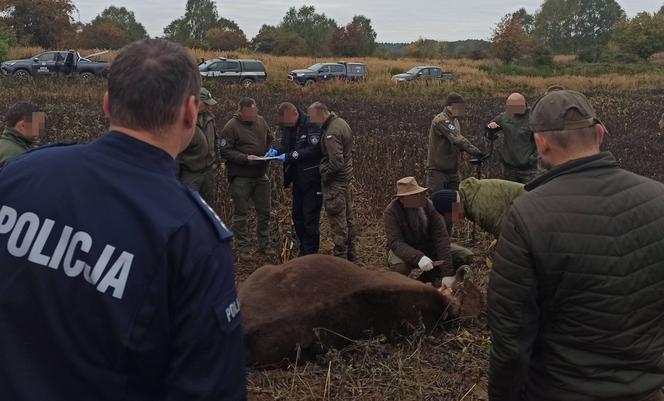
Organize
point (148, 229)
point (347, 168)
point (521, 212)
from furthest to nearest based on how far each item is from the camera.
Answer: point (347, 168)
point (521, 212)
point (148, 229)

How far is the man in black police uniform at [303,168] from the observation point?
648cm

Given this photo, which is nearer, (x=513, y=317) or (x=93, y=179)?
(x=93, y=179)

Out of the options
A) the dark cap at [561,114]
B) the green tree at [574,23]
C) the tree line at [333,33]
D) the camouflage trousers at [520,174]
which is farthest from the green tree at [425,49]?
the dark cap at [561,114]

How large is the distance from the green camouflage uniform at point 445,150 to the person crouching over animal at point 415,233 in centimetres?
170

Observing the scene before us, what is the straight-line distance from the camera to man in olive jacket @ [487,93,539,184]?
691cm

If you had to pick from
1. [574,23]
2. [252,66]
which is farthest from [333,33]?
[574,23]

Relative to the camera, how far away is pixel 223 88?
2366 cm

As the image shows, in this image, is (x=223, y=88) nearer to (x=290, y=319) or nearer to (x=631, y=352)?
(x=290, y=319)

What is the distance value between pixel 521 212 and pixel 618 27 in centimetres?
6977

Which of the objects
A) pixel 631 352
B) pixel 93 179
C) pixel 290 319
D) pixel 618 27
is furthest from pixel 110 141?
pixel 618 27

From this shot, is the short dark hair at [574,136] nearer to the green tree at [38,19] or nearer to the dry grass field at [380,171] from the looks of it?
the dry grass field at [380,171]

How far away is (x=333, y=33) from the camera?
60250 mm

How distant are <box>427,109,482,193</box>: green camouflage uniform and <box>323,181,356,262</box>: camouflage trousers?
44.4 inches

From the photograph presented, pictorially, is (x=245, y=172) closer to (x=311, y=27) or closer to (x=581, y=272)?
(x=581, y=272)
